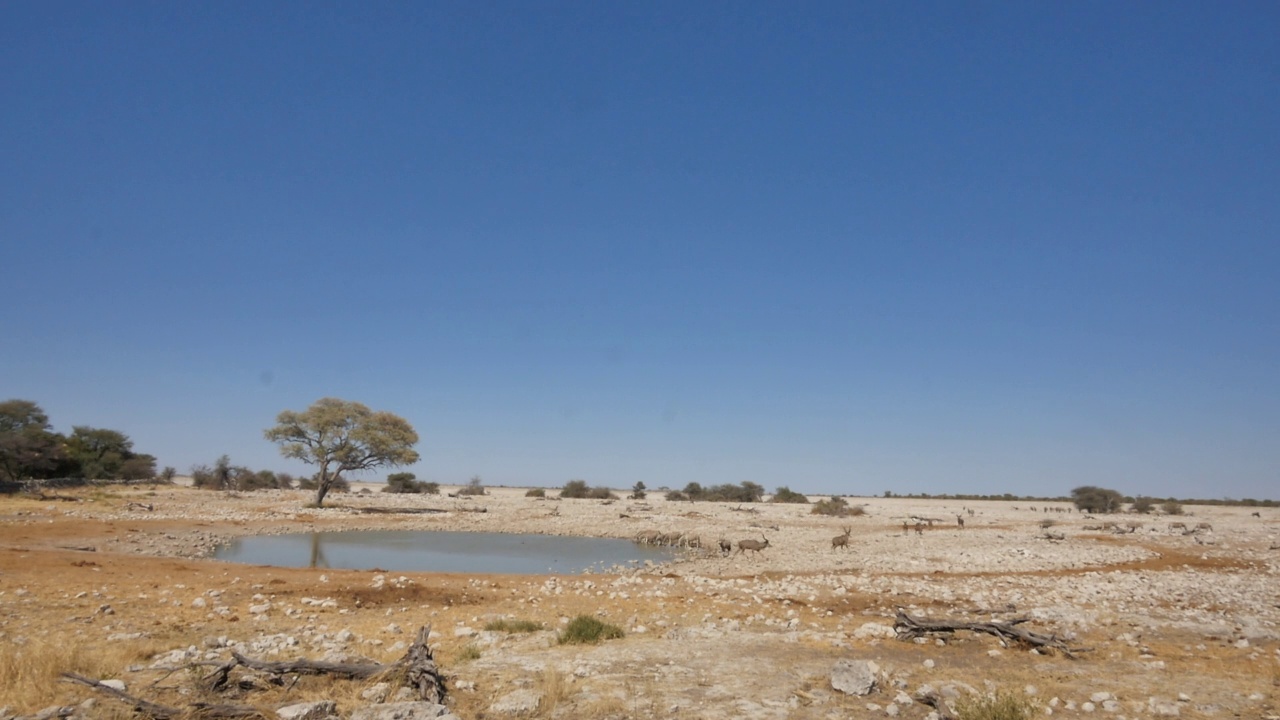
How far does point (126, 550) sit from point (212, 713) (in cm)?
2095

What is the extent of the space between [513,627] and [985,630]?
25.3 ft

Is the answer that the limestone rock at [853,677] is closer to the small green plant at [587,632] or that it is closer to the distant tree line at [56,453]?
the small green plant at [587,632]

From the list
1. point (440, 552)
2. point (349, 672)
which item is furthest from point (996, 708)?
point (440, 552)

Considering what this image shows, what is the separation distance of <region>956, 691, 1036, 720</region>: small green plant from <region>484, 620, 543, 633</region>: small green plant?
6615 millimetres

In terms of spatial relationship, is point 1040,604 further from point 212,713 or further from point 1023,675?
point 212,713

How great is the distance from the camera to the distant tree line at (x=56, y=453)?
155ft

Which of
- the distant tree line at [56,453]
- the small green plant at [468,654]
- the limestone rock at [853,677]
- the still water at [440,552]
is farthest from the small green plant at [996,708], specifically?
the distant tree line at [56,453]

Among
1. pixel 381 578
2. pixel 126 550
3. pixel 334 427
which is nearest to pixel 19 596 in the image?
pixel 381 578

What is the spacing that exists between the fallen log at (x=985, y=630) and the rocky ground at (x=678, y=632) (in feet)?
0.54

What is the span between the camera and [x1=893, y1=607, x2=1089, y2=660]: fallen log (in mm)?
10414

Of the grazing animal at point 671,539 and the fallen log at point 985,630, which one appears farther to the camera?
the grazing animal at point 671,539

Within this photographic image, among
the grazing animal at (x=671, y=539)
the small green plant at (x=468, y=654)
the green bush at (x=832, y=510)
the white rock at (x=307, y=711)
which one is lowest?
the grazing animal at (x=671, y=539)

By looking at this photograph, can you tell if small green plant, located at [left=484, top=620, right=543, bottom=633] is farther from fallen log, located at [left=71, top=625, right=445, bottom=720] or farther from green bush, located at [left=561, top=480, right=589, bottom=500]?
green bush, located at [left=561, top=480, right=589, bottom=500]

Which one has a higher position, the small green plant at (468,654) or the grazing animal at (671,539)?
the small green plant at (468,654)
